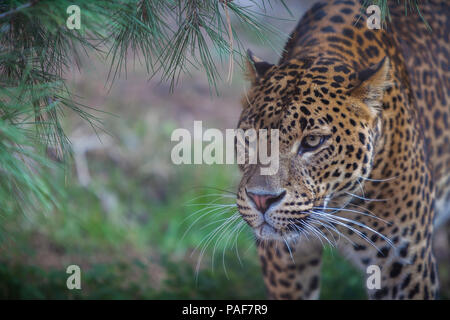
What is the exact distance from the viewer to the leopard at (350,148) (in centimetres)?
310

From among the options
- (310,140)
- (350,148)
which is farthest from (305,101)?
(350,148)

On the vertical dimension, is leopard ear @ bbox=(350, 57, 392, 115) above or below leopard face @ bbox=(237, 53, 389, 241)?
above

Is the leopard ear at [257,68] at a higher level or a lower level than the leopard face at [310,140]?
higher

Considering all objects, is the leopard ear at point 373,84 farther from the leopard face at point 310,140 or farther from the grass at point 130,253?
the grass at point 130,253

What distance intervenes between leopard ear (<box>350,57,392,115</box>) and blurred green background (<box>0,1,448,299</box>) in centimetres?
130

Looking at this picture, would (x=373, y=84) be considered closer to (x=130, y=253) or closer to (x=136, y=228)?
(x=130, y=253)

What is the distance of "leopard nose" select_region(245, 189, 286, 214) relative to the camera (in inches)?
118

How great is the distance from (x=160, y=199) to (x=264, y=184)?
4.36 meters

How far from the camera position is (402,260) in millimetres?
3572

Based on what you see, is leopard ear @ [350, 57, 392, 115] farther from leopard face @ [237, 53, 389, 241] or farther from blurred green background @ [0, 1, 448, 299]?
blurred green background @ [0, 1, 448, 299]

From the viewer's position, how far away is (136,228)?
639cm

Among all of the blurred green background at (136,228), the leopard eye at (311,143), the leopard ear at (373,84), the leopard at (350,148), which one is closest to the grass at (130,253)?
the blurred green background at (136,228)

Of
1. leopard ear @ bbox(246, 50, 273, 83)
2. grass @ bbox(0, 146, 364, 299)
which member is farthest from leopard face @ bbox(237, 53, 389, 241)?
grass @ bbox(0, 146, 364, 299)

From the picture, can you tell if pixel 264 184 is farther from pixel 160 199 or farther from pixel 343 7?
pixel 160 199
